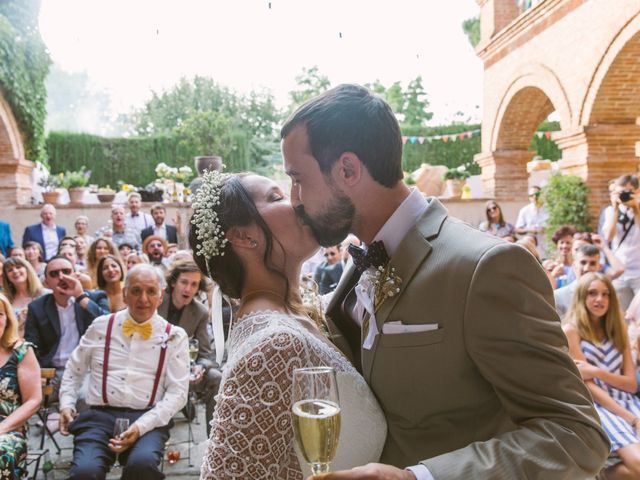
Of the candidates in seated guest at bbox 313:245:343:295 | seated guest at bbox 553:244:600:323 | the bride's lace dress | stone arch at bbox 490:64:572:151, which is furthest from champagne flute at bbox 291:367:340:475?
stone arch at bbox 490:64:572:151

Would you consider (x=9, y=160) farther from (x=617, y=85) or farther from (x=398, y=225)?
(x=398, y=225)

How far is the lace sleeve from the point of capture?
5.49 ft

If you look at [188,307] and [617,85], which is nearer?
[188,307]

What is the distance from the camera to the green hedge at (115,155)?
19797 millimetres

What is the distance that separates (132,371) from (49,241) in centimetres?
695

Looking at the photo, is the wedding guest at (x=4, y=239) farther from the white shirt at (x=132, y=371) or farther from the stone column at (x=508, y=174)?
the stone column at (x=508, y=174)

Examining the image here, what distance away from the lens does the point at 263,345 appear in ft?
5.58

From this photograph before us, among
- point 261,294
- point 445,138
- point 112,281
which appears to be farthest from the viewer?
point 445,138

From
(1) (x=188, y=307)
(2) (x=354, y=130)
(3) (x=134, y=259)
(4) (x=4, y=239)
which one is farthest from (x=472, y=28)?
(2) (x=354, y=130)

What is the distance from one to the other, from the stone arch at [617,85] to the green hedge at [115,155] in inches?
491

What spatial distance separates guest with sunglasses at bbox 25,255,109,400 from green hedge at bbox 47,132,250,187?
49.8 ft

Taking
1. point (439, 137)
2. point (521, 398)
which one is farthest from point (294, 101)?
point (521, 398)

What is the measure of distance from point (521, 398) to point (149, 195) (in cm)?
1445

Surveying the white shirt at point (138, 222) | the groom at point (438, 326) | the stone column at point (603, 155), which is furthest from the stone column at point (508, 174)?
the groom at point (438, 326)
